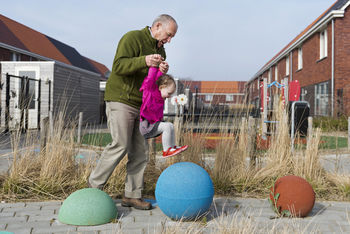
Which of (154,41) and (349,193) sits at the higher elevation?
(154,41)

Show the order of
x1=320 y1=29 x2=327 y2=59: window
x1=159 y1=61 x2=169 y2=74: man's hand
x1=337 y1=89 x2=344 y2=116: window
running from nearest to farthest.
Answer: x1=159 y1=61 x2=169 y2=74: man's hand, x1=337 y1=89 x2=344 y2=116: window, x1=320 y1=29 x2=327 y2=59: window

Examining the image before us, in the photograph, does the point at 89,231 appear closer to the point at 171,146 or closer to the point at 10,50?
the point at 171,146

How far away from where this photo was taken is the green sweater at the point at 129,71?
3.60 m

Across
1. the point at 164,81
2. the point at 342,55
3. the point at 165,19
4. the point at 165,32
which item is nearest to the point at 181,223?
the point at 164,81

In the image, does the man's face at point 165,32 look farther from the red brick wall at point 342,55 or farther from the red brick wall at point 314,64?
the red brick wall at point 314,64

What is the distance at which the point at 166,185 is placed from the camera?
11.3ft

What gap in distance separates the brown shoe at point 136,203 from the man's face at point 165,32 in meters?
1.71

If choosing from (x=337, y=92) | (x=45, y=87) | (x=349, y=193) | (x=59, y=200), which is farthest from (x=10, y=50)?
(x=349, y=193)

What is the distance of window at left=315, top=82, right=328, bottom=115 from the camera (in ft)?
62.8

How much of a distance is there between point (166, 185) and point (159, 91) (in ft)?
3.07

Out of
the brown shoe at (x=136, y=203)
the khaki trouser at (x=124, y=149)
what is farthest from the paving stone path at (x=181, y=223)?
the khaki trouser at (x=124, y=149)

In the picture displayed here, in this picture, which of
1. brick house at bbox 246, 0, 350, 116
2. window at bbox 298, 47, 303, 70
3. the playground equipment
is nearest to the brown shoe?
the playground equipment

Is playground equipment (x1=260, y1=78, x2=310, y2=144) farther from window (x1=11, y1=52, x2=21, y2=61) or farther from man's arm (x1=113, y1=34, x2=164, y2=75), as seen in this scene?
window (x1=11, y1=52, x2=21, y2=61)

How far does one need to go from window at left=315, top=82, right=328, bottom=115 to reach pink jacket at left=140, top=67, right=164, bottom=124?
1713 centimetres
